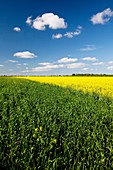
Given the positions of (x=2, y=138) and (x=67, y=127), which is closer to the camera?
(x=2, y=138)

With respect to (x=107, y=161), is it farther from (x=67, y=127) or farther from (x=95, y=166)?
(x=67, y=127)

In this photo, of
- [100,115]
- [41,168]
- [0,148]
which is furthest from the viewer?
[100,115]

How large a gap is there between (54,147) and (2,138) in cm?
118

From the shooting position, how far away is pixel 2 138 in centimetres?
556

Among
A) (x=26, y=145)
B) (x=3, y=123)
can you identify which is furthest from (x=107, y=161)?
(x=3, y=123)

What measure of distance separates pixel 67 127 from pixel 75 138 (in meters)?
0.90

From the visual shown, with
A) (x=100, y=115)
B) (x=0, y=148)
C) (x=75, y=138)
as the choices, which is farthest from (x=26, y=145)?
(x=100, y=115)

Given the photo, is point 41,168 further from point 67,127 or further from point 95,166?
point 67,127

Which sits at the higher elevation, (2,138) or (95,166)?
(2,138)

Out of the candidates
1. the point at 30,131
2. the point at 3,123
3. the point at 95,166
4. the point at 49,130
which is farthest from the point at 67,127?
the point at 95,166

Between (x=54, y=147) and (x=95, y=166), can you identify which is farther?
(x=54, y=147)

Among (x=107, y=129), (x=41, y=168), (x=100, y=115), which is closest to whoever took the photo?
(x=41, y=168)

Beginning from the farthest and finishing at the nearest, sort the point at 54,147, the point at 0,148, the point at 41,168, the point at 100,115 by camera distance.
A: 1. the point at 100,115
2. the point at 54,147
3. the point at 0,148
4. the point at 41,168

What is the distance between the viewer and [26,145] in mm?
5262
